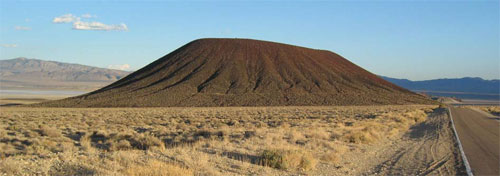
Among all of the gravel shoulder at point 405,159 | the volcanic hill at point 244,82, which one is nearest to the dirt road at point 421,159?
the gravel shoulder at point 405,159

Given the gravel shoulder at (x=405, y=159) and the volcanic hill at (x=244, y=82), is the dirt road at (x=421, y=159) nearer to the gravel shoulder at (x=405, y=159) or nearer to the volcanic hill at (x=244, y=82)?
the gravel shoulder at (x=405, y=159)

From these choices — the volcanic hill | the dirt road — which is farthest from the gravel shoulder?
the volcanic hill

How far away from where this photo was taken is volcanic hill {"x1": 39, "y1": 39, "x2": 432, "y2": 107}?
6888 centimetres

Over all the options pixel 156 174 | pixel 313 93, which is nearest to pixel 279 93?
pixel 313 93

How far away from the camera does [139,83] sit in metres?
79.3

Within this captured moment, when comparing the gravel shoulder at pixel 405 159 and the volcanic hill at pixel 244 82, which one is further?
the volcanic hill at pixel 244 82

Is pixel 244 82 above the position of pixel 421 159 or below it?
above

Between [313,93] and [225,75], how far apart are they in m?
17.6

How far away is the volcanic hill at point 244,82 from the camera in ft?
226

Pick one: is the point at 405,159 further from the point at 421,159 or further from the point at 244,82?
the point at 244,82

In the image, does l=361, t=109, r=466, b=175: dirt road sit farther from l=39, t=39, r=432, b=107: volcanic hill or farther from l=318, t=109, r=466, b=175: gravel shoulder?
l=39, t=39, r=432, b=107: volcanic hill

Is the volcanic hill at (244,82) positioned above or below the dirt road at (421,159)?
above

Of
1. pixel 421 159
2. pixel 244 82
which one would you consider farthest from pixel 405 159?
pixel 244 82

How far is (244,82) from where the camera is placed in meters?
78.3
